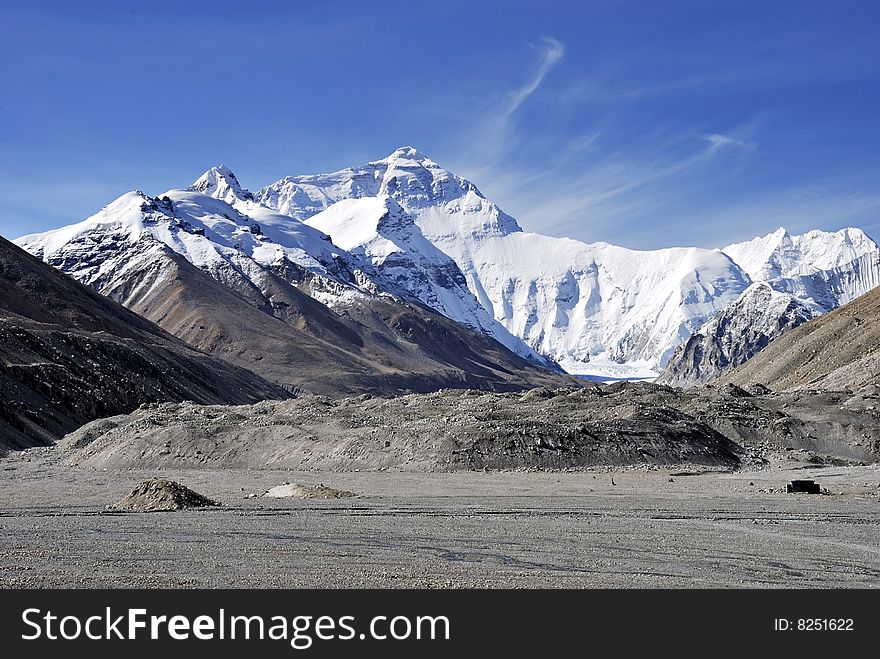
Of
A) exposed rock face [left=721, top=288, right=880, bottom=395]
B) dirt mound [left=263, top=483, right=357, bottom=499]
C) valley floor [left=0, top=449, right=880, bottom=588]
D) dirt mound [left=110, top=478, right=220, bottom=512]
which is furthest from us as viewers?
exposed rock face [left=721, top=288, right=880, bottom=395]

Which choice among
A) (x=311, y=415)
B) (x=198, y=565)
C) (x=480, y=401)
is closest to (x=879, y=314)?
(x=480, y=401)

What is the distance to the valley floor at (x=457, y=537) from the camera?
725 inches

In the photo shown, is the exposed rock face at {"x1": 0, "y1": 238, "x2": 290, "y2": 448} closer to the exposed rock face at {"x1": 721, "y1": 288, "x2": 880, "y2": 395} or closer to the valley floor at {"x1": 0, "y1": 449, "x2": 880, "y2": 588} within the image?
the valley floor at {"x1": 0, "y1": 449, "x2": 880, "y2": 588}

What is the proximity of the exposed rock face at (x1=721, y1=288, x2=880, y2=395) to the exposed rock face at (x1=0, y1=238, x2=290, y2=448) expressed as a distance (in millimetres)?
64556

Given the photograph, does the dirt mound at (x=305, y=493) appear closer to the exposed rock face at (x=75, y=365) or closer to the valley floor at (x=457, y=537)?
the valley floor at (x=457, y=537)

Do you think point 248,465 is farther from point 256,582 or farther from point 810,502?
point 256,582

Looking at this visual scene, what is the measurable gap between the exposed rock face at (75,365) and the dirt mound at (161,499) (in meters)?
37.4

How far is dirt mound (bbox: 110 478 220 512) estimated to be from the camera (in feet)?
107

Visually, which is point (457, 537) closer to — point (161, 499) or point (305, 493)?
point (161, 499)

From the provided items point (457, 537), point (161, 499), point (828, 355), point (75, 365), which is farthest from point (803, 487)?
point (75, 365)

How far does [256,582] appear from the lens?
57.1ft

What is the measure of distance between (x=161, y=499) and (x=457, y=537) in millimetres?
12170

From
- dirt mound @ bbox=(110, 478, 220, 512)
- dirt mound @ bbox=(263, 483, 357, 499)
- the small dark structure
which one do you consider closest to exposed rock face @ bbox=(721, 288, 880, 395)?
the small dark structure
